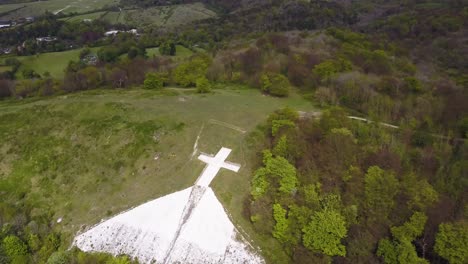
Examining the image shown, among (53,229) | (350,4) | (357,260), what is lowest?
(53,229)

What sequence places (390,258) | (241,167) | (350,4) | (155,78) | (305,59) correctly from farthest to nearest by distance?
(350,4)
(305,59)
(155,78)
(241,167)
(390,258)

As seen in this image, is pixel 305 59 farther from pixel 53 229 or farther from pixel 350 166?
pixel 53 229

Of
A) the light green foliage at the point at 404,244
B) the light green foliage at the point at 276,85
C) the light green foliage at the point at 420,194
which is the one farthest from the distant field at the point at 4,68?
the light green foliage at the point at 420,194

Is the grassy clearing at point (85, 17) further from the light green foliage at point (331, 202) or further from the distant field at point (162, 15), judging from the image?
the light green foliage at point (331, 202)

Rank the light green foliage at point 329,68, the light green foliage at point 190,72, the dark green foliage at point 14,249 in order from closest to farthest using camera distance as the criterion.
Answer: the dark green foliage at point 14,249, the light green foliage at point 329,68, the light green foliage at point 190,72

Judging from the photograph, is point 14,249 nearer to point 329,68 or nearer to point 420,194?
point 420,194

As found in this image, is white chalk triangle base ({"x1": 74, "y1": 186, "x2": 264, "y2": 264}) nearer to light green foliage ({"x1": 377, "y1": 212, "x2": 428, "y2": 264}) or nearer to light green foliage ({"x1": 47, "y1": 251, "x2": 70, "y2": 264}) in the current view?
light green foliage ({"x1": 47, "y1": 251, "x2": 70, "y2": 264})

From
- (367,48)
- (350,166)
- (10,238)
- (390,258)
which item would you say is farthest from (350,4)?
(10,238)
